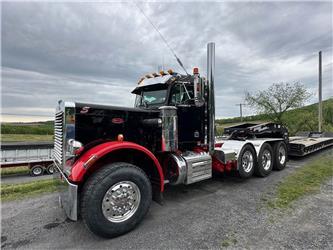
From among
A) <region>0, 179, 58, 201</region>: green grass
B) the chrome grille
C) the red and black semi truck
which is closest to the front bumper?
the red and black semi truck

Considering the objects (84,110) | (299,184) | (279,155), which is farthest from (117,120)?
(279,155)

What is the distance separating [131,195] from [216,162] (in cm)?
256

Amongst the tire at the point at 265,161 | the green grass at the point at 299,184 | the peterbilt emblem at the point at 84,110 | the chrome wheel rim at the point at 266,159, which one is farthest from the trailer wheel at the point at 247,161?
the peterbilt emblem at the point at 84,110

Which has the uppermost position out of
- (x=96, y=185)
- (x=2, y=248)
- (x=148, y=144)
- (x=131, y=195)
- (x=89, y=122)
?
(x=89, y=122)

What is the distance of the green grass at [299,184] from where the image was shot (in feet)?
12.9

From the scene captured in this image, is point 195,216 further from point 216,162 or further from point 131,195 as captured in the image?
→ point 216,162

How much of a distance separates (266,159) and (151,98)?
4090mm

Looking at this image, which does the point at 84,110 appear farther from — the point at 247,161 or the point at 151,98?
the point at 247,161

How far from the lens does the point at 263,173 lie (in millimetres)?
5684

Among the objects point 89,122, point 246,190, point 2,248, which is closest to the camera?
point 2,248

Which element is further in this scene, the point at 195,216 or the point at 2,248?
the point at 195,216

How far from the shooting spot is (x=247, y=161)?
539 centimetres

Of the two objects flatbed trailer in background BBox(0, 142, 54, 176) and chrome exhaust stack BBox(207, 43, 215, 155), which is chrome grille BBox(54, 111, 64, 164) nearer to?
chrome exhaust stack BBox(207, 43, 215, 155)

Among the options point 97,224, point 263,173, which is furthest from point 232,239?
point 263,173
